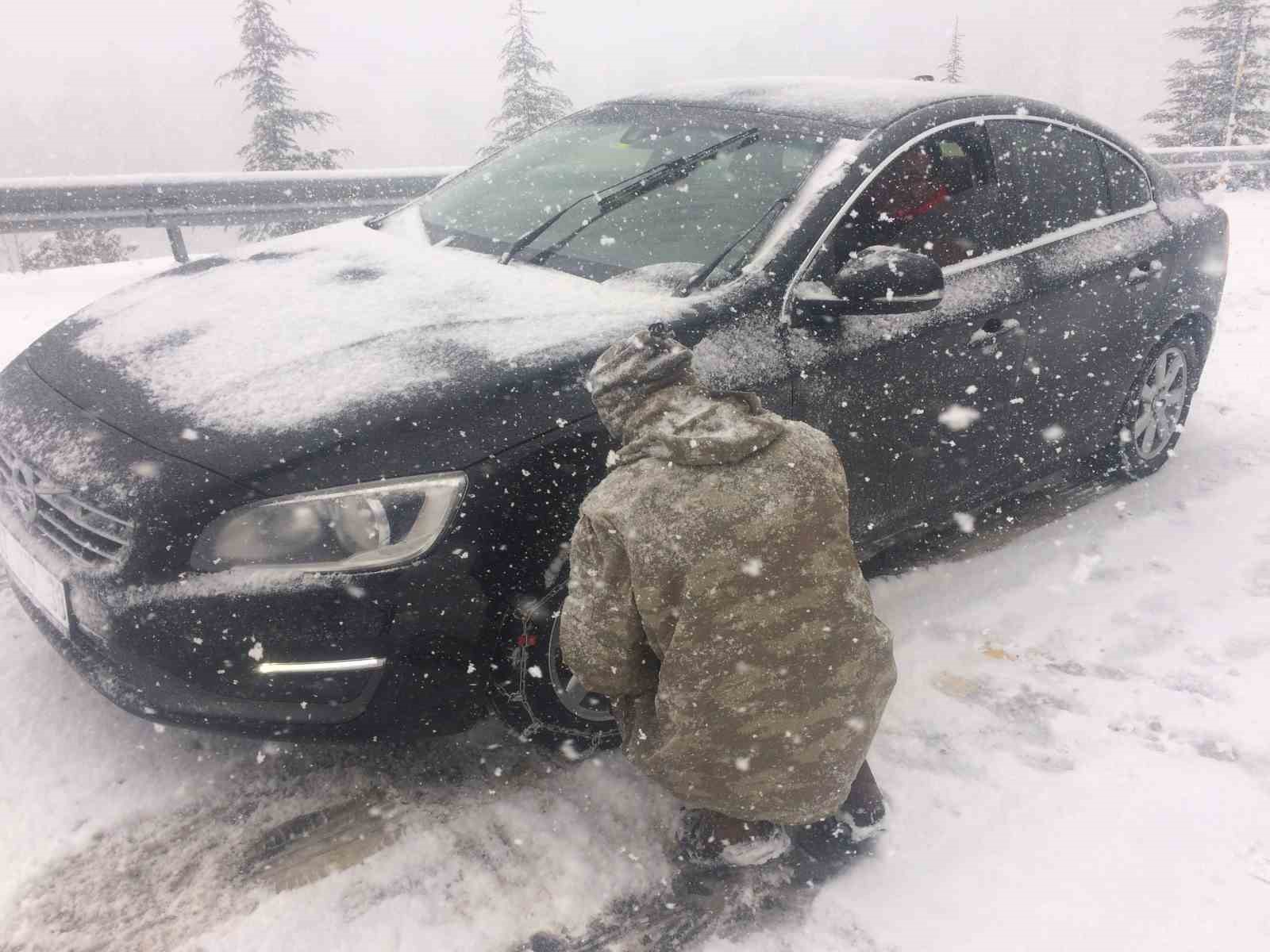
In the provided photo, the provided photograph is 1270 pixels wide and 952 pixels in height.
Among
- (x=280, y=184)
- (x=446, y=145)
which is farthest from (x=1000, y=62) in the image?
(x=280, y=184)

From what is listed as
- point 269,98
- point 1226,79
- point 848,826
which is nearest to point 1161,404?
point 848,826

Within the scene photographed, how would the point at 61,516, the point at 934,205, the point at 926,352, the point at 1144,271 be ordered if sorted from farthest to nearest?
1. the point at 1144,271
2. the point at 934,205
3. the point at 926,352
4. the point at 61,516

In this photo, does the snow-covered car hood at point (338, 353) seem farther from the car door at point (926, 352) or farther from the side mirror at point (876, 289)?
the car door at point (926, 352)

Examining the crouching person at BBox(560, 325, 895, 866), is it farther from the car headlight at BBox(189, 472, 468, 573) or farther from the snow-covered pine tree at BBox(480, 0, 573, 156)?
the snow-covered pine tree at BBox(480, 0, 573, 156)

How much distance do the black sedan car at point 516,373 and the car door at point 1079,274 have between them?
2 cm

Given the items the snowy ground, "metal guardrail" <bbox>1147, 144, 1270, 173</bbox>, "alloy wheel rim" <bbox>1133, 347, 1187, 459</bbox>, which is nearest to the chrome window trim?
"alloy wheel rim" <bbox>1133, 347, 1187, 459</bbox>

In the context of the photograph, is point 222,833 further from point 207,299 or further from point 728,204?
point 728,204

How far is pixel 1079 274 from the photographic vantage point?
3471 mm

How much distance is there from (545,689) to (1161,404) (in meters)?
3.42

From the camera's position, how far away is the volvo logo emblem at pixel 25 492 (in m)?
2.26

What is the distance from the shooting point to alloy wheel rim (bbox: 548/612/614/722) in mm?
2266

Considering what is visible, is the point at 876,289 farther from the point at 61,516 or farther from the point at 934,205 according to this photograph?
the point at 61,516

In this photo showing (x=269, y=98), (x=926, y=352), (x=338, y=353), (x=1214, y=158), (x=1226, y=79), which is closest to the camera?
(x=338, y=353)

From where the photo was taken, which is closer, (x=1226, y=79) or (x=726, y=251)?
(x=726, y=251)
